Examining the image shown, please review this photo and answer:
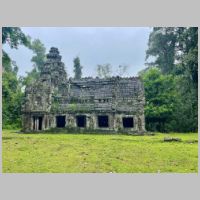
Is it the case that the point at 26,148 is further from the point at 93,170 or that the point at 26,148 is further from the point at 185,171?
the point at 185,171

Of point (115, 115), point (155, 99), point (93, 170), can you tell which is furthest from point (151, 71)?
point (93, 170)

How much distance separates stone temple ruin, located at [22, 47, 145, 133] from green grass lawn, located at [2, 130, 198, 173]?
7.02m

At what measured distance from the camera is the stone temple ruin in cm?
3112

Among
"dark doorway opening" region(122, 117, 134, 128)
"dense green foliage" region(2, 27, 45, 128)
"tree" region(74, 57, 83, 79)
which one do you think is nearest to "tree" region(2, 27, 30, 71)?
"dense green foliage" region(2, 27, 45, 128)

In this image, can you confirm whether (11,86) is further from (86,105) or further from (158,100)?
(158,100)

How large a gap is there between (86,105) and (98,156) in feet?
45.5

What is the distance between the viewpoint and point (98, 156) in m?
18.4

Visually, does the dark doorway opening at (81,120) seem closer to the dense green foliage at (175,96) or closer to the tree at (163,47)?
the dense green foliage at (175,96)

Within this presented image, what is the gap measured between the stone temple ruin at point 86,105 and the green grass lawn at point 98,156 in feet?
23.0

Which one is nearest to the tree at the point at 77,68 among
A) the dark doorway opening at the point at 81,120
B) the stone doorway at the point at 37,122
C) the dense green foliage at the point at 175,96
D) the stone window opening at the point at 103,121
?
the dense green foliage at the point at 175,96

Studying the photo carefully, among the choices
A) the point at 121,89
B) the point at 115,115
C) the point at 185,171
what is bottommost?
the point at 185,171

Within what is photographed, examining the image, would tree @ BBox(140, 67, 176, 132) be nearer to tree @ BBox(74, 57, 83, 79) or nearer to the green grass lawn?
the green grass lawn

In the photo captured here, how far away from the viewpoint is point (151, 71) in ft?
123

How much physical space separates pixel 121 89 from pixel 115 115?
3.23 metres
